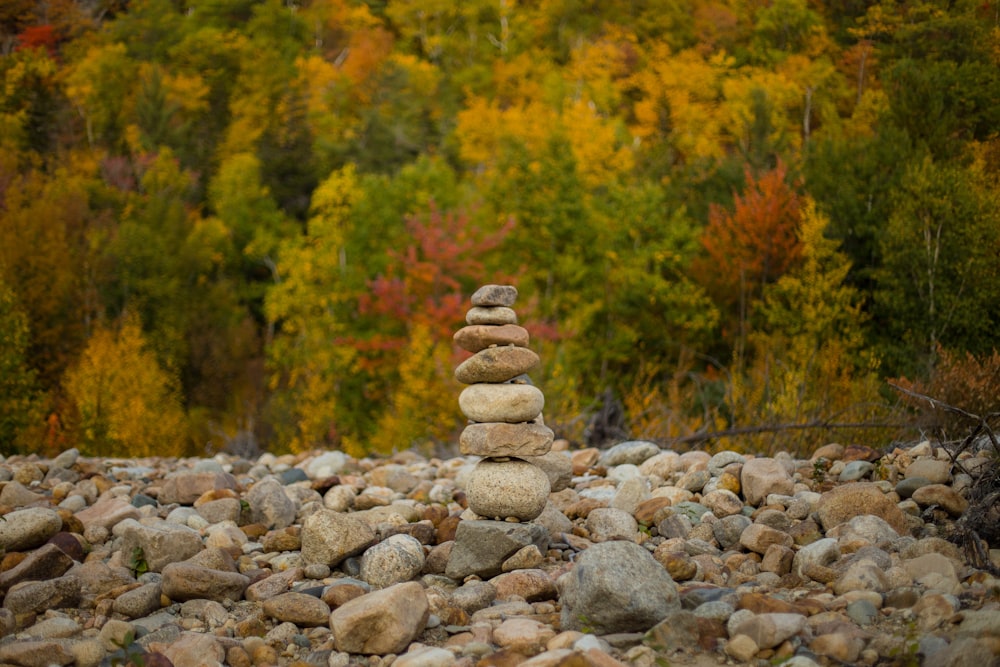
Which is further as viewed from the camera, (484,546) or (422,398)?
(422,398)

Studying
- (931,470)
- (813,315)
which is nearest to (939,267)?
(813,315)

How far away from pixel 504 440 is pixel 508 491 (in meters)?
0.39

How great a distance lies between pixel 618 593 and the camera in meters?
5.05

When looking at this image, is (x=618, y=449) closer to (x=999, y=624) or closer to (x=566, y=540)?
(x=566, y=540)

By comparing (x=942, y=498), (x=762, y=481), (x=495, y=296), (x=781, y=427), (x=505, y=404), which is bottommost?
(x=781, y=427)

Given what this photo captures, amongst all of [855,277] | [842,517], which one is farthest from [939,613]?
[855,277]

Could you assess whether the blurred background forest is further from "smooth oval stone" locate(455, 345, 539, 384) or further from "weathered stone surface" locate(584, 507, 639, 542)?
"smooth oval stone" locate(455, 345, 539, 384)

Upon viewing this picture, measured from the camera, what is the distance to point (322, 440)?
27531mm

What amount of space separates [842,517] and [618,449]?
3025mm

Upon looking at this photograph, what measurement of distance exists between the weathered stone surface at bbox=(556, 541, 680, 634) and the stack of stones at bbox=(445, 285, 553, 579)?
1188 millimetres

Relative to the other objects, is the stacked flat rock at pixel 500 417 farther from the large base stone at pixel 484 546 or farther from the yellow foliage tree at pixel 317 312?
the yellow foliage tree at pixel 317 312

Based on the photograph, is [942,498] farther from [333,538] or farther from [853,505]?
[333,538]

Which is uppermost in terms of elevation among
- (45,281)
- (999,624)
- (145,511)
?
(999,624)

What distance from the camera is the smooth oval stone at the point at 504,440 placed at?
22.3ft
